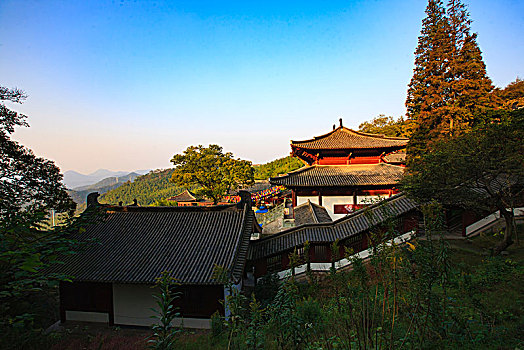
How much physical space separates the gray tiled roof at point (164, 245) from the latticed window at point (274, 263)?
2.17m

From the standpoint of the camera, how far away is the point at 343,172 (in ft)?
60.3

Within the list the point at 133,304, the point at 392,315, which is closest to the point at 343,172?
the point at 392,315

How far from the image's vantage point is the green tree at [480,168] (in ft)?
27.0

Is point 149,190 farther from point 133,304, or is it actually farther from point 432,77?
point 432,77

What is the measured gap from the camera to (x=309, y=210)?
16.4 metres

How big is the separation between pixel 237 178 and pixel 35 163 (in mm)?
21702

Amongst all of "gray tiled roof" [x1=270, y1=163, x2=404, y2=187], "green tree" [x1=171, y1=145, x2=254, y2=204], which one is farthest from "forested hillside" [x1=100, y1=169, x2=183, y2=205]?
"gray tiled roof" [x1=270, y1=163, x2=404, y2=187]

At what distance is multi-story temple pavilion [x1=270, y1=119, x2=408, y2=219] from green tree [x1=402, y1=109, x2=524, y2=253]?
6.49m

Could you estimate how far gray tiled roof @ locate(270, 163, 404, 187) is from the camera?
16.9 metres

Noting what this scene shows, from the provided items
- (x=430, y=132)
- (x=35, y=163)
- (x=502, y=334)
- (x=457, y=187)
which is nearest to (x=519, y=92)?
(x=430, y=132)

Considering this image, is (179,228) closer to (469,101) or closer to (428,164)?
(428,164)

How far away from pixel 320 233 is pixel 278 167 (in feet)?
224

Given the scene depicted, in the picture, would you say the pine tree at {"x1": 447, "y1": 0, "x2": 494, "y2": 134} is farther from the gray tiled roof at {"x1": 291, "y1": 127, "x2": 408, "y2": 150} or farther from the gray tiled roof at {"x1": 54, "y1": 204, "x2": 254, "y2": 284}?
the gray tiled roof at {"x1": 54, "y1": 204, "x2": 254, "y2": 284}

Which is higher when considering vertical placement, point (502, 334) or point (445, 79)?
point (445, 79)
